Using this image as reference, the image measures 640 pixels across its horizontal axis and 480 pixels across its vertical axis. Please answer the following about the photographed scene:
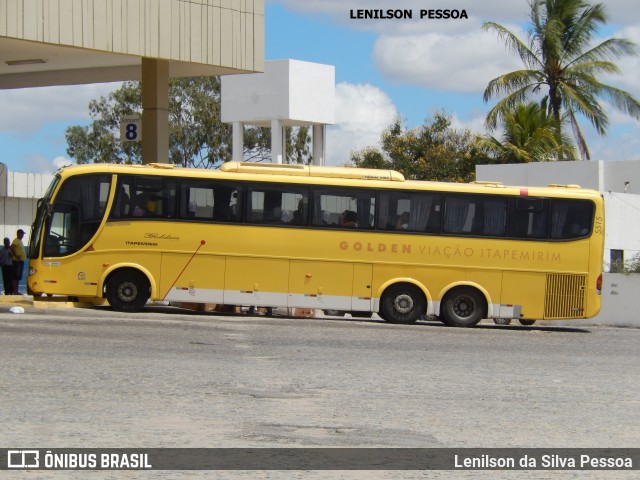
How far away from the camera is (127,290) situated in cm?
2300

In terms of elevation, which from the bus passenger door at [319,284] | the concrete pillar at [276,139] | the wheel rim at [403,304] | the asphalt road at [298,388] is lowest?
the asphalt road at [298,388]

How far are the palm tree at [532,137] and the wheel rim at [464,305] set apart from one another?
26990mm

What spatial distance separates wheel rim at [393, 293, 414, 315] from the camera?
23578 millimetres

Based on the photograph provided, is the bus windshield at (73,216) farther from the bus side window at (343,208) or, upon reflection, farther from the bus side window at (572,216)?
the bus side window at (572,216)

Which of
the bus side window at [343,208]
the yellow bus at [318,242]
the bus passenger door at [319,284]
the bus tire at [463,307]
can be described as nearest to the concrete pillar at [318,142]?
the yellow bus at [318,242]

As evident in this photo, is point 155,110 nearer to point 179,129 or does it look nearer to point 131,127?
point 131,127

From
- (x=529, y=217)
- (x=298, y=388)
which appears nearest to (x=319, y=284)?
(x=529, y=217)

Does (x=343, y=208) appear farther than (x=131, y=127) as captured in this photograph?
No

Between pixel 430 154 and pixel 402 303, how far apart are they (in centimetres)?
4285

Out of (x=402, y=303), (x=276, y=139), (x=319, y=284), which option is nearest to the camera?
(x=319, y=284)

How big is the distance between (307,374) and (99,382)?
2.70m

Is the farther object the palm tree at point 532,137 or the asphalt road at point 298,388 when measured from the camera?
the palm tree at point 532,137

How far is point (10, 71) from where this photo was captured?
29234mm

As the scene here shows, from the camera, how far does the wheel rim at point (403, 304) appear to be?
2358 centimetres
